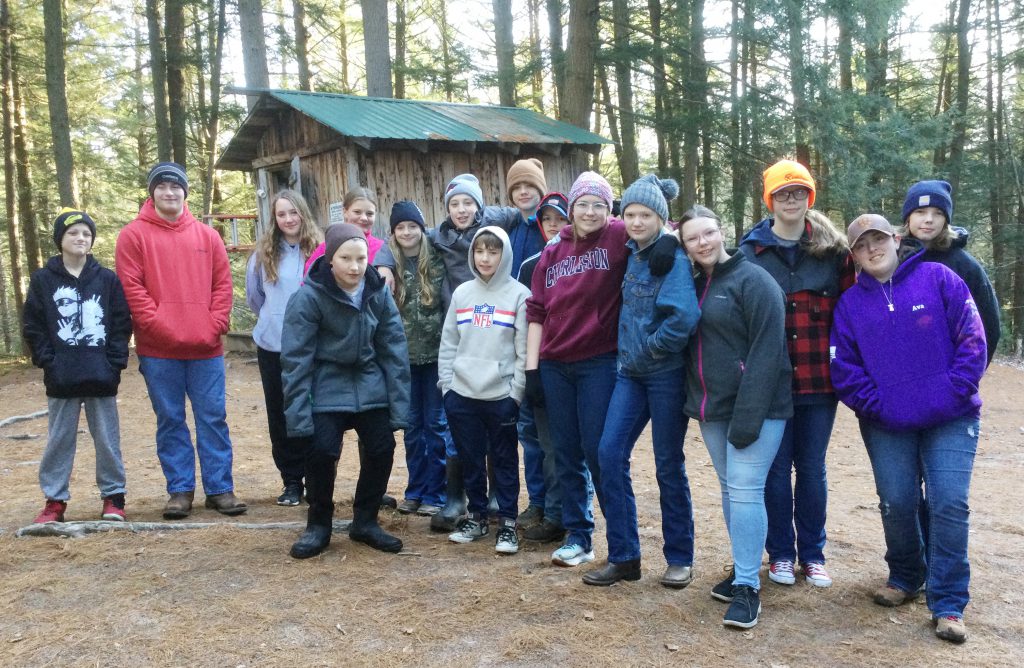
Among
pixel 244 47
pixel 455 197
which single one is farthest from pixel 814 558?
pixel 244 47

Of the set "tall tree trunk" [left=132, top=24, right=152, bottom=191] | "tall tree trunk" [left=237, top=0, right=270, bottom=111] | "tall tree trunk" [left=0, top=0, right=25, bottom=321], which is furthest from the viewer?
"tall tree trunk" [left=132, top=24, right=152, bottom=191]

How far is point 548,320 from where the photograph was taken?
4.13m

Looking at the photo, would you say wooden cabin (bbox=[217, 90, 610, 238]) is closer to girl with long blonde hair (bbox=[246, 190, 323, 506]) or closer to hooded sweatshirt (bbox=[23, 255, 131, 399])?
girl with long blonde hair (bbox=[246, 190, 323, 506])

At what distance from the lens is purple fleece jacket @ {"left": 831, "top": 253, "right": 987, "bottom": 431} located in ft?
11.0

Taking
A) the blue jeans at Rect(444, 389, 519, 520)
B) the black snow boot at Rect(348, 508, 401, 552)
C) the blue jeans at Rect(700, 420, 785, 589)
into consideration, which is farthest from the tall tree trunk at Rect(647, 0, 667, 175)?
the blue jeans at Rect(700, 420, 785, 589)

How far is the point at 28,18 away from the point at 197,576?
19.4 meters

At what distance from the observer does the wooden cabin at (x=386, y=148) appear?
380 inches

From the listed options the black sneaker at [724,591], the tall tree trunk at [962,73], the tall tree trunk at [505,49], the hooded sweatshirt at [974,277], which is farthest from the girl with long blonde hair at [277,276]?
the tall tree trunk at [962,73]

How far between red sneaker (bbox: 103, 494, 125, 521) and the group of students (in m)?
0.35

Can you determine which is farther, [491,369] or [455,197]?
[455,197]

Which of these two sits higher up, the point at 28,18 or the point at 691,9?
the point at 28,18

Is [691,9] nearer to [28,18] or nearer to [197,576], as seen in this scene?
[197,576]

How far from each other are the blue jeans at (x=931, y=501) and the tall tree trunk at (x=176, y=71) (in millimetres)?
15504

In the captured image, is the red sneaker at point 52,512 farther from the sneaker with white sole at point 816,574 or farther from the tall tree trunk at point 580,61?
the tall tree trunk at point 580,61
